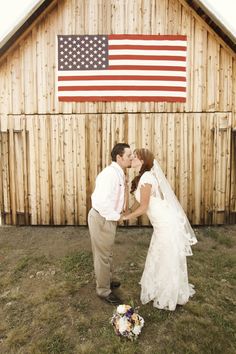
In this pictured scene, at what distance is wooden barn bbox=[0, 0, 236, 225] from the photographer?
8648 mm

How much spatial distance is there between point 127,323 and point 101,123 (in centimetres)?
553

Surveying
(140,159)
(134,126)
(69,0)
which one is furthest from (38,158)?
(140,159)

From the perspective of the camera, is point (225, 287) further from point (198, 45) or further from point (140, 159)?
point (198, 45)

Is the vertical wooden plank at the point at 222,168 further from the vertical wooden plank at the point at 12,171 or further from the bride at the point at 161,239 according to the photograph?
the vertical wooden plank at the point at 12,171

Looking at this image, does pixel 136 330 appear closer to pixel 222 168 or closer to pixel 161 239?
pixel 161 239

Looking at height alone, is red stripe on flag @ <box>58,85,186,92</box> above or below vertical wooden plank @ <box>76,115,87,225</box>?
above

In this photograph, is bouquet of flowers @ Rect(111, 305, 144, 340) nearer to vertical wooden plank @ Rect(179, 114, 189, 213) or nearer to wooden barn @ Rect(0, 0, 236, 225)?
wooden barn @ Rect(0, 0, 236, 225)

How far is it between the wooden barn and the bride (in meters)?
3.71

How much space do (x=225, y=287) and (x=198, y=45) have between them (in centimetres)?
585

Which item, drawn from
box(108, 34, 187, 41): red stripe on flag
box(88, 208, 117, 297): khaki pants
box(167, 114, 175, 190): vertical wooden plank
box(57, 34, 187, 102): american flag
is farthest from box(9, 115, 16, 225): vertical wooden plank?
box(88, 208, 117, 297): khaki pants

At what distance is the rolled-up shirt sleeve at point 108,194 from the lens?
5168 mm

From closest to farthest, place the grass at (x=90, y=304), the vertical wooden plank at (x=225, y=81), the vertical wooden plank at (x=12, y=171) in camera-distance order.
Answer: the grass at (x=90, y=304)
the vertical wooden plank at (x=225, y=81)
the vertical wooden plank at (x=12, y=171)

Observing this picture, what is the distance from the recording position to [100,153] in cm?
906

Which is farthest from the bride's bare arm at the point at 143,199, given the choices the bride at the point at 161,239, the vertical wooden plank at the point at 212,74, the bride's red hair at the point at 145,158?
the vertical wooden plank at the point at 212,74
